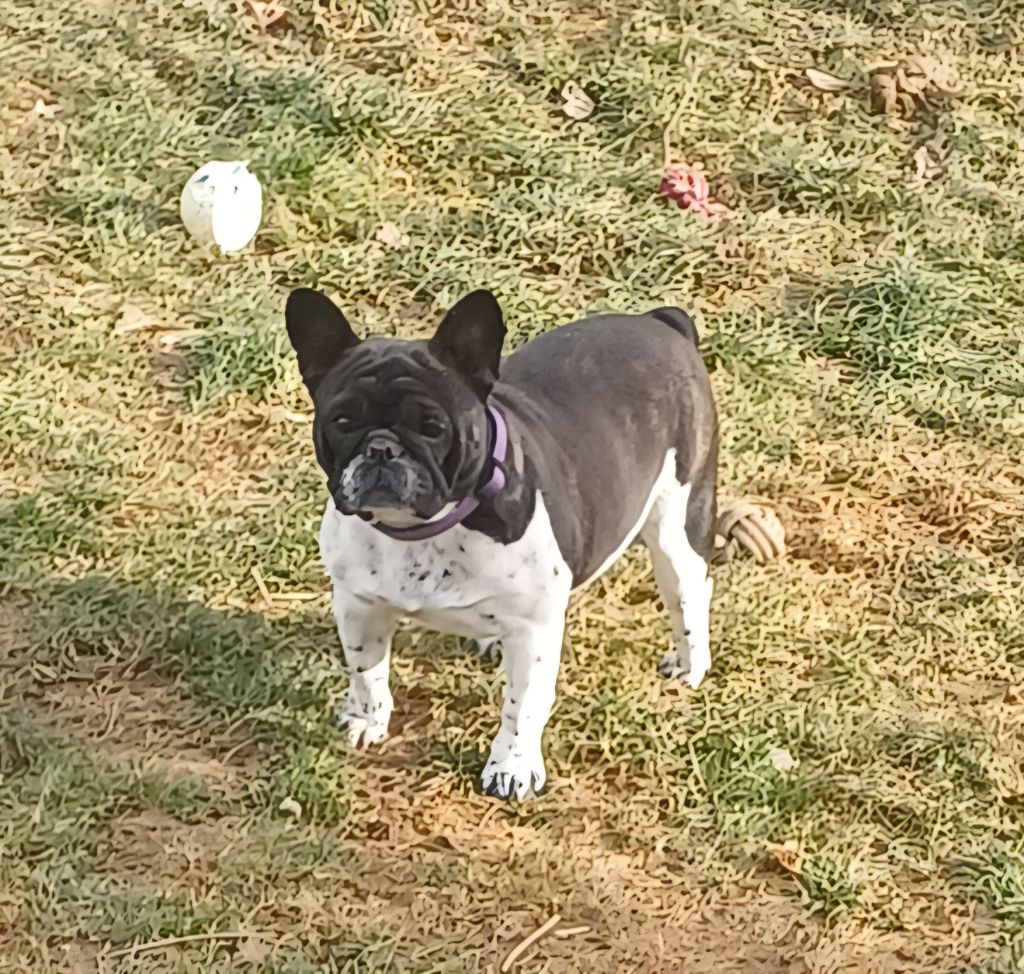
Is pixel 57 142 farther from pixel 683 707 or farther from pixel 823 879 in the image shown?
pixel 823 879

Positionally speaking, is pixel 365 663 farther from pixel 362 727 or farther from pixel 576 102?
pixel 576 102

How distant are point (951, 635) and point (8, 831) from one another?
260cm

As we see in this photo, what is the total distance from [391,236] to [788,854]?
2872 mm

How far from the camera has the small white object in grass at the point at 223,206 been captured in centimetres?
544

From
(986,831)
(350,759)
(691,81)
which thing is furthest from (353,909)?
(691,81)

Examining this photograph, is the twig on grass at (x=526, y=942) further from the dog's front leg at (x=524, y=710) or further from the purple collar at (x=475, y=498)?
the purple collar at (x=475, y=498)

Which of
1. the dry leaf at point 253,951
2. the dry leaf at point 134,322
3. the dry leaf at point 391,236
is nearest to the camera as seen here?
the dry leaf at point 253,951

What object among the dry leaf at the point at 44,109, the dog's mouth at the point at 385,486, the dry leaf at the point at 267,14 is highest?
the dog's mouth at the point at 385,486

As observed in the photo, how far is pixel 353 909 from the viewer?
141 inches

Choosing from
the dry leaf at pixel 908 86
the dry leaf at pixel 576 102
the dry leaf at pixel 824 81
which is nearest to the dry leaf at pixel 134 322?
the dry leaf at pixel 576 102

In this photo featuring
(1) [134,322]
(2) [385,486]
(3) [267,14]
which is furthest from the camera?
(3) [267,14]

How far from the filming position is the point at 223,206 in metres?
5.43

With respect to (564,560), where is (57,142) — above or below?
below

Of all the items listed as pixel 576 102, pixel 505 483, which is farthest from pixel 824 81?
pixel 505 483
